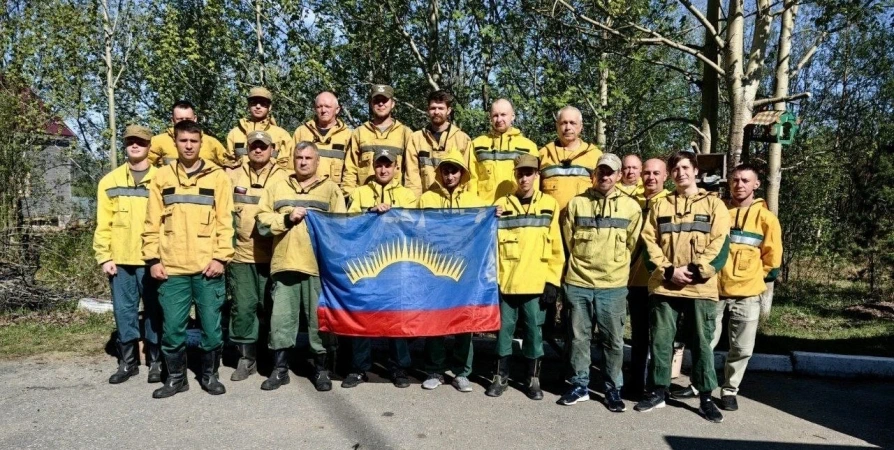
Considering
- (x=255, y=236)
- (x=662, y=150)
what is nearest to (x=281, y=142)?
(x=255, y=236)

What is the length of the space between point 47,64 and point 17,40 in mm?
805

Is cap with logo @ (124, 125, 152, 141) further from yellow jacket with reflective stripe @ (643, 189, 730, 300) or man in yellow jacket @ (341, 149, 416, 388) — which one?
yellow jacket with reflective stripe @ (643, 189, 730, 300)

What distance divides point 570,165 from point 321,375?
10.2ft

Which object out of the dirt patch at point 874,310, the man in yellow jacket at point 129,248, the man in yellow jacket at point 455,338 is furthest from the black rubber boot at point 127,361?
the dirt patch at point 874,310

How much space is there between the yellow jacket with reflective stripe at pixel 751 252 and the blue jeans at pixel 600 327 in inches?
36.3

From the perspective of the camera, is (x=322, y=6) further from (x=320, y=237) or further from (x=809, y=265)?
(x=809, y=265)

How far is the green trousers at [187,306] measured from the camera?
505 cm

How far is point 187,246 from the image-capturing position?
500 centimetres

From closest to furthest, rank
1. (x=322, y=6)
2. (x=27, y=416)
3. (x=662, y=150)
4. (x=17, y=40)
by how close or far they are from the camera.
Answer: (x=27, y=416) < (x=322, y=6) < (x=17, y=40) < (x=662, y=150)

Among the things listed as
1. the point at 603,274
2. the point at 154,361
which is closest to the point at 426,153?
the point at 603,274

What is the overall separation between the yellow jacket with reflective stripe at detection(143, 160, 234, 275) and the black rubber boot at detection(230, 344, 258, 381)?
1.04 metres

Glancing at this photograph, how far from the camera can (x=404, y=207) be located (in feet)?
17.7

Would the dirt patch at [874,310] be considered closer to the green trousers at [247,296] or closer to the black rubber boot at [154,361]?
the green trousers at [247,296]

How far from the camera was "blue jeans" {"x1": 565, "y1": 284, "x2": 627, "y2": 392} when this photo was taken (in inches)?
197
